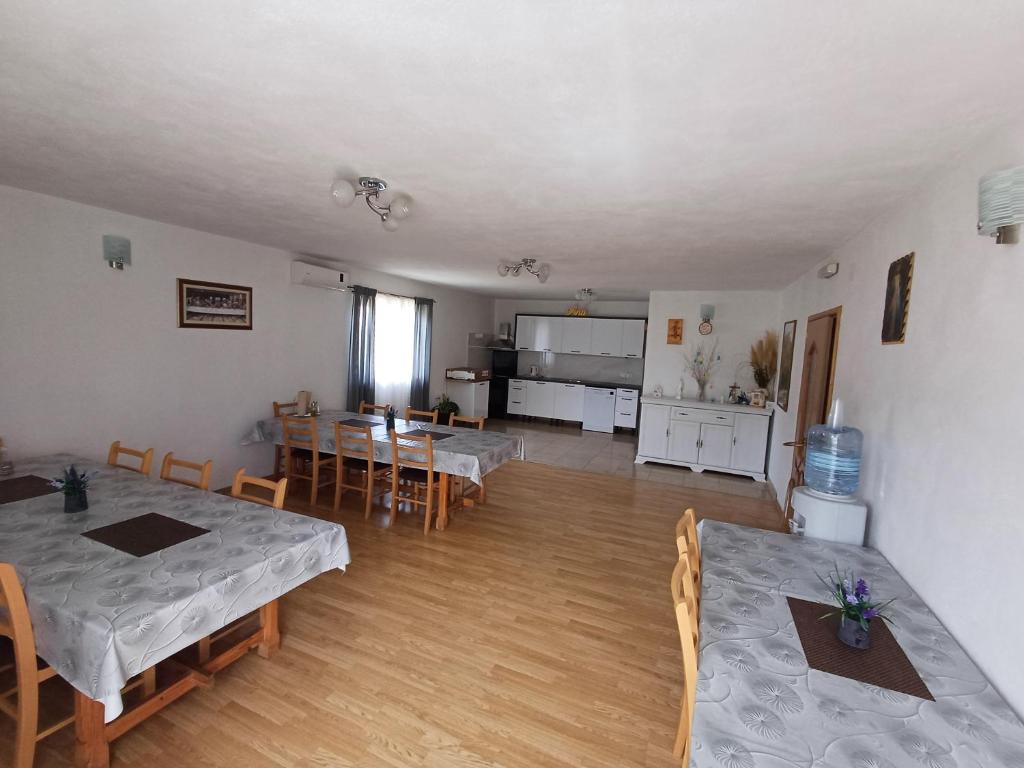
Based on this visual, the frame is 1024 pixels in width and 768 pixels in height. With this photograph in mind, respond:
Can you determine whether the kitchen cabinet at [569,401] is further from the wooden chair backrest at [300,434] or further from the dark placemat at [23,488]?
the dark placemat at [23,488]

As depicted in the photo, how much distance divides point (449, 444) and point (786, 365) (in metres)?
3.60

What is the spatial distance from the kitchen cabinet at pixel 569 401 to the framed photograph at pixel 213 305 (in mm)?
5486

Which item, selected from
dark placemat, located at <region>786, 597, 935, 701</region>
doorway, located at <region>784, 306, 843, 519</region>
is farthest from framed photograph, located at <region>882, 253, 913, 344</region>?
dark placemat, located at <region>786, 597, 935, 701</region>

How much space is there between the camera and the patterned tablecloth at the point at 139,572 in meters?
1.36

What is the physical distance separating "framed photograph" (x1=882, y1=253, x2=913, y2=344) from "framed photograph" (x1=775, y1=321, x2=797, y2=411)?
95.9 inches

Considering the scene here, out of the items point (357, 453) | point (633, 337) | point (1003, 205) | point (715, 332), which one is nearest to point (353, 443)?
point (357, 453)

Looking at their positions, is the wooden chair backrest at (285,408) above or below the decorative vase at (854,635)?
above

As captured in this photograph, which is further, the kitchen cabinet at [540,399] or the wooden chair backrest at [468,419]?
the kitchen cabinet at [540,399]

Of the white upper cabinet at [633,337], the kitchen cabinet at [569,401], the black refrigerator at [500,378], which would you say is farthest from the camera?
the black refrigerator at [500,378]

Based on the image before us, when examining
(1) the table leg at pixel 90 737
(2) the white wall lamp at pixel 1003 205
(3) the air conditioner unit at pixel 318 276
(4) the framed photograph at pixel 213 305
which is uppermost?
(3) the air conditioner unit at pixel 318 276

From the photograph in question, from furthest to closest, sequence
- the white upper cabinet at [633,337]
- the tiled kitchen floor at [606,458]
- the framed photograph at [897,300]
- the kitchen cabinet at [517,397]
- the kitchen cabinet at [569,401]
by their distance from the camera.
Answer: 1. the kitchen cabinet at [517,397]
2. the kitchen cabinet at [569,401]
3. the white upper cabinet at [633,337]
4. the tiled kitchen floor at [606,458]
5. the framed photograph at [897,300]

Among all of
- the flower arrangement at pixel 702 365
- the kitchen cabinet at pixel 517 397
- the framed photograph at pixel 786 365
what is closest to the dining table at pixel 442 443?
the framed photograph at pixel 786 365

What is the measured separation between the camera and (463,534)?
3682mm

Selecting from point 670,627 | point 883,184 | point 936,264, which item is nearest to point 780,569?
point 670,627
